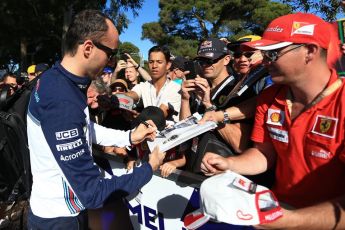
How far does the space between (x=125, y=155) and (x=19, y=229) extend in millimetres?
1145

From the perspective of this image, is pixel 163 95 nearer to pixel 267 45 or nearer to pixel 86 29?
pixel 86 29

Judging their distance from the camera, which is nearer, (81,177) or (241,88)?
(81,177)

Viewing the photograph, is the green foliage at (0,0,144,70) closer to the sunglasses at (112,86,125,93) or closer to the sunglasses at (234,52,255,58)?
the sunglasses at (112,86,125,93)

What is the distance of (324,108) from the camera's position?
1.68m

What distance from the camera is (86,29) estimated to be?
6.73ft

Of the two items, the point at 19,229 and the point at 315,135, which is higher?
the point at 315,135

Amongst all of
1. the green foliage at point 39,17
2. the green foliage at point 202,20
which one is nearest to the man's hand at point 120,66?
the green foliage at point 39,17

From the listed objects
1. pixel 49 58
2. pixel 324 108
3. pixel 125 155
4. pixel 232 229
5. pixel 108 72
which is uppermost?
pixel 49 58

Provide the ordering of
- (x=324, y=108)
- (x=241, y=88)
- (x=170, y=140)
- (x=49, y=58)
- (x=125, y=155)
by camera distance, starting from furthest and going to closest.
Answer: (x=49, y=58)
(x=125, y=155)
(x=241, y=88)
(x=170, y=140)
(x=324, y=108)

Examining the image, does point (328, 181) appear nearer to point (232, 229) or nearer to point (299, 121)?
point (299, 121)

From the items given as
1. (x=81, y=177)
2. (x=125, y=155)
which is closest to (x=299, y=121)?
(x=81, y=177)

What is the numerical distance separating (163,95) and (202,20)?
1234 inches

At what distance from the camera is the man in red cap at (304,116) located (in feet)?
5.42

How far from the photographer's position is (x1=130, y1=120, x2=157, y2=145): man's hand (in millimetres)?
2568
